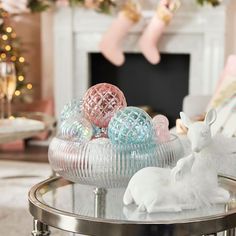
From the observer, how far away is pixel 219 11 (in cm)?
452

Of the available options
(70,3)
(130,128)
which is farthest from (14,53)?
(130,128)

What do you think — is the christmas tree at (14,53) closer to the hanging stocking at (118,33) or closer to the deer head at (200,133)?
the hanging stocking at (118,33)

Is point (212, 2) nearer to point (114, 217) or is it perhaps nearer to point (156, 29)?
point (156, 29)

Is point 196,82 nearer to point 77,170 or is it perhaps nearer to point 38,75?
point 38,75

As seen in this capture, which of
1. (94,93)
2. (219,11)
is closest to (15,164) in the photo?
(219,11)

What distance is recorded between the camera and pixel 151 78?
16.4 feet

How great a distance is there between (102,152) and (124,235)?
0.95 ft

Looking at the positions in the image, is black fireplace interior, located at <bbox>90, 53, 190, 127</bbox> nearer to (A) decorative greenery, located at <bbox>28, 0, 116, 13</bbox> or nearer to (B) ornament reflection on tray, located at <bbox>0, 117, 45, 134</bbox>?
(A) decorative greenery, located at <bbox>28, 0, 116, 13</bbox>

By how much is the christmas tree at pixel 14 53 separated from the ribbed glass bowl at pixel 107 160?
323 cm

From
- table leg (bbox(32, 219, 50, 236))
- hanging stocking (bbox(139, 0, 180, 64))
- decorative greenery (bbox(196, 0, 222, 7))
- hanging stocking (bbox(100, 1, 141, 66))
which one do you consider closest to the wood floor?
hanging stocking (bbox(100, 1, 141, 66))

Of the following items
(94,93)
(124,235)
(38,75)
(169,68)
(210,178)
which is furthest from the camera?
(38,75)

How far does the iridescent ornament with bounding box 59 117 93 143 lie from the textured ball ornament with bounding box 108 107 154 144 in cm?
10

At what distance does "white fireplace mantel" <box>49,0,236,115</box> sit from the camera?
14.9ft

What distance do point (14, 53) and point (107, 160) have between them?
338 cm
